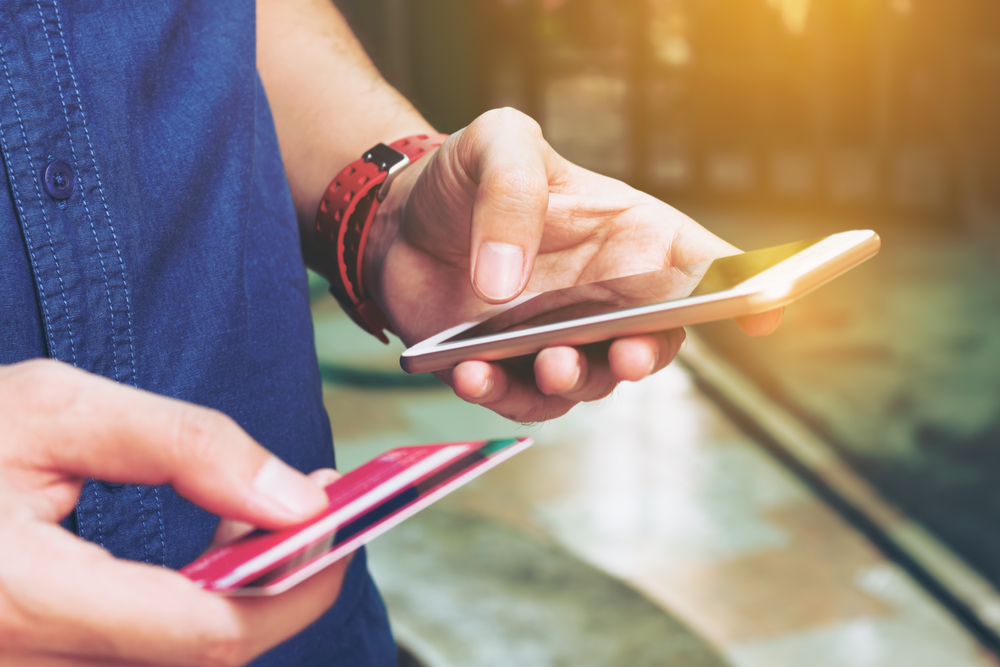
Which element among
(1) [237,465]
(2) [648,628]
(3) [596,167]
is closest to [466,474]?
(1) [237,465]

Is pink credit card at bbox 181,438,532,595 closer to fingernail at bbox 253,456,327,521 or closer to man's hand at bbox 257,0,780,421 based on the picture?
fingernail at bbox 253,456,327,521

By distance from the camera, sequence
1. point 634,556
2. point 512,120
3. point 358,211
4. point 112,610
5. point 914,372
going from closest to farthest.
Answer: point 112,610 < point 512,120 < point 358,211 < point 634,556 < point 914,372

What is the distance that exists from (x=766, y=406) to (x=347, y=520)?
3420 millimetres

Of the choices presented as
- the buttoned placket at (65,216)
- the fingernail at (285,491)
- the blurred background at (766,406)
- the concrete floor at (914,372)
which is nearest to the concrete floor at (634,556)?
the blurred background at (766,406)

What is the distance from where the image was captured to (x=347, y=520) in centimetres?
45

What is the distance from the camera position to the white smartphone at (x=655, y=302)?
2.06 feet

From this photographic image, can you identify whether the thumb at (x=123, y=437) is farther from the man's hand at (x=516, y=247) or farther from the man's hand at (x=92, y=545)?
the man's hand at (x=516, y=247)

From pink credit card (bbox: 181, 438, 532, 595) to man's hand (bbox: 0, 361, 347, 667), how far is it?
20 millimetres

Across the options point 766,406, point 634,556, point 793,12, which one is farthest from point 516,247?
point 793,12

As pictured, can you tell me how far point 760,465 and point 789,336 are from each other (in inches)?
32.7

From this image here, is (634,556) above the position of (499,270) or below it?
below

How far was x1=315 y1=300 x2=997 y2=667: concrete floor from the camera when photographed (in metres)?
1.90

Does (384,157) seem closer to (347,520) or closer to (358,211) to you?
(358,211)

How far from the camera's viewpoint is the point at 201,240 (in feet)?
2.48
